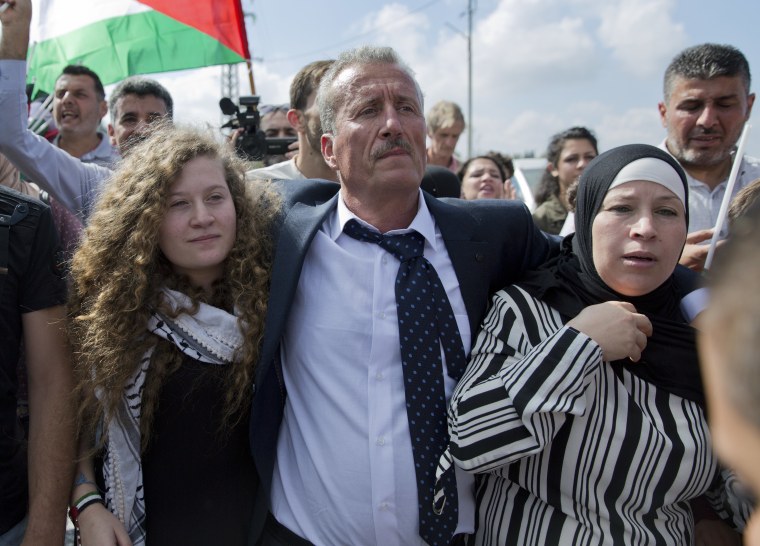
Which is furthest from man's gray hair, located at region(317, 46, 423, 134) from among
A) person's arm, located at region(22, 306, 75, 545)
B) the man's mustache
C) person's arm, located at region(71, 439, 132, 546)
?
person's arm, located at region(71, 439, 132, 546)

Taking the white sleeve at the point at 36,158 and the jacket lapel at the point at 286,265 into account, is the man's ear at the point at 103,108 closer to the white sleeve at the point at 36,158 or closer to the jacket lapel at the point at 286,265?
the white sleeve at the point at 36,158

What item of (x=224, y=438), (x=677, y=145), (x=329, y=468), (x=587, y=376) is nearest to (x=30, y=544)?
(x=224, y=438)

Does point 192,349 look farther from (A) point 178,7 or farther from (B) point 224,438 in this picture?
(A) point 178,7

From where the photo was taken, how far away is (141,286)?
175cm

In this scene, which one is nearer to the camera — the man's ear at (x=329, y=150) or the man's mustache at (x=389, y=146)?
the man's mustache at (x=389, y=146)

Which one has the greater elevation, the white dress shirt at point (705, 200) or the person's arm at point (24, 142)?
the person's arm at point (24, 142)

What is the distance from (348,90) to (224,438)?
117 centimetres

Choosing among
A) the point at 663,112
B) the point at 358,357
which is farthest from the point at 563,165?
the point at 358,357

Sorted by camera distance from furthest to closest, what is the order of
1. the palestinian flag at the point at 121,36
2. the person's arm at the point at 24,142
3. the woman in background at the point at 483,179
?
the woman in background at the point at 483,179 → the palestinian flag at the point at 121,36 → the person's arm at the point at 24,142

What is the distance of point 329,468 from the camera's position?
171 cm

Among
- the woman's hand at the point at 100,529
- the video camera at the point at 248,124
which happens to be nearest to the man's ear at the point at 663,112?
the video camera at the point at 248,124

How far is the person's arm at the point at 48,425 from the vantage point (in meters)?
1.63

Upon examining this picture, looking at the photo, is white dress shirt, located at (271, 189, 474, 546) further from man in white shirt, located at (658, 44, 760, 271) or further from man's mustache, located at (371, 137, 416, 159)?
man in white shirt, located at (658, 44, 760, 271)

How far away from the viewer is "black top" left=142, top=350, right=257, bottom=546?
1735mm
